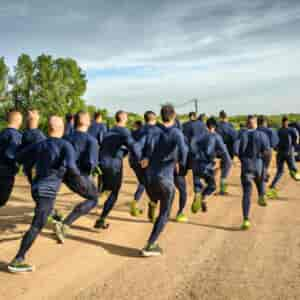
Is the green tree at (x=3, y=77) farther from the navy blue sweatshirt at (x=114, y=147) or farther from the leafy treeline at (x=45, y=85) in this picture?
the navy blue sweatshirt at (x=114, y=147)

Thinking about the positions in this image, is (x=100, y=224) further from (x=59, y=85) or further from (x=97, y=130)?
(x=59, y=85)

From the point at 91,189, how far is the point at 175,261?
1.81 meters

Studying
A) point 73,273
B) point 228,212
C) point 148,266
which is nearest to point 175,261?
point 148,266

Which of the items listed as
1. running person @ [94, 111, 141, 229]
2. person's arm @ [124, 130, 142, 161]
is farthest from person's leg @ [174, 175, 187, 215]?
person's arm @ [124, 130, 142, 161]

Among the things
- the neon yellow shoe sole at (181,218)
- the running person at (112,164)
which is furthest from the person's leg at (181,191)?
the running person at (112,164)

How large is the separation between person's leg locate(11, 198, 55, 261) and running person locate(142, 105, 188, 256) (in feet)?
5.26

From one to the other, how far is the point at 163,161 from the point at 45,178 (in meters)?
1.78

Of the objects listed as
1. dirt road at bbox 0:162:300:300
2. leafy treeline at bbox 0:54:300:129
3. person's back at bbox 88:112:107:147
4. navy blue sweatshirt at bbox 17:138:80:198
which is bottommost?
dirt road at bbox 0:162:300:300

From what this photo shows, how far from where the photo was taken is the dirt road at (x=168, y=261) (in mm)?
4590

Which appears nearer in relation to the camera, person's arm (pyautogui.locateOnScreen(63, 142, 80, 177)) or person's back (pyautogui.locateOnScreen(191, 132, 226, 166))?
person's arm (pyautogui.locateOnScreen(63, 142, 80, 177))

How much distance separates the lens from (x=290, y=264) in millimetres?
5395

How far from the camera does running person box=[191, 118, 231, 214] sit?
8242 mm

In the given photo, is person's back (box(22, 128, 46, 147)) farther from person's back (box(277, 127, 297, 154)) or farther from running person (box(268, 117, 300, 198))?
person's back (box(277, 127, 297, 154))

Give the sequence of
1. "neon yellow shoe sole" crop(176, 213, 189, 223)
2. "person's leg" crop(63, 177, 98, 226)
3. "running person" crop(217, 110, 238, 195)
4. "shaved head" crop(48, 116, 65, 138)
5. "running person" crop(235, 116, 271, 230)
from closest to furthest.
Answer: "shaved head" crop(48, 116, 65, 138) → "person's leg" crop(63, 177, 98, 226) → "running person" crop(235, 116, 271, 230) → "neon yellow shoe sole" crop(176, 213, 189, 223) → "running person" crop(217, 110, 238, 195)
